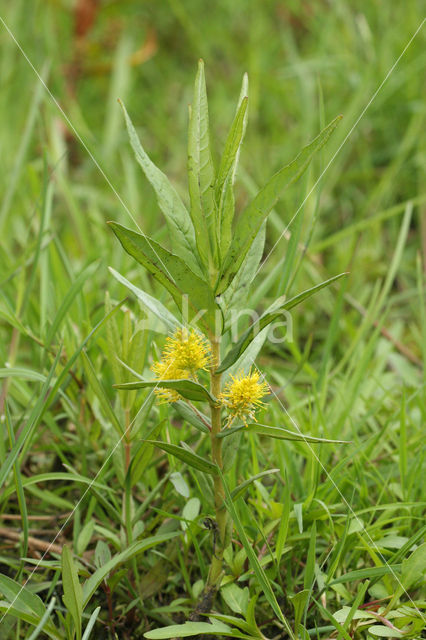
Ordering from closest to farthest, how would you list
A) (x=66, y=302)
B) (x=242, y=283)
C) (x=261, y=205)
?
(x=261, y=205), (x=242, y=283), (x=66, y=302)

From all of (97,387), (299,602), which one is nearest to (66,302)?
(97,387)

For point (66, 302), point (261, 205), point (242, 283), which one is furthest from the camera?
point (66, 302)

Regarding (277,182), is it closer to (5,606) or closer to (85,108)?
(5,606)

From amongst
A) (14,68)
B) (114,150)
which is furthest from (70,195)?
(14,68)

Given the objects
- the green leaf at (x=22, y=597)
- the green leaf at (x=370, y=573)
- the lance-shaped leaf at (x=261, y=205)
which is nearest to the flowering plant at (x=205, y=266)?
the lance-shaped leaf at (x=261, y=205)

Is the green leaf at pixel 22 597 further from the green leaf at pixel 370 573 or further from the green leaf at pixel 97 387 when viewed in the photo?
the green leaf at pixel 370 573

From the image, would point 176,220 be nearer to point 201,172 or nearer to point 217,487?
point 201,172
